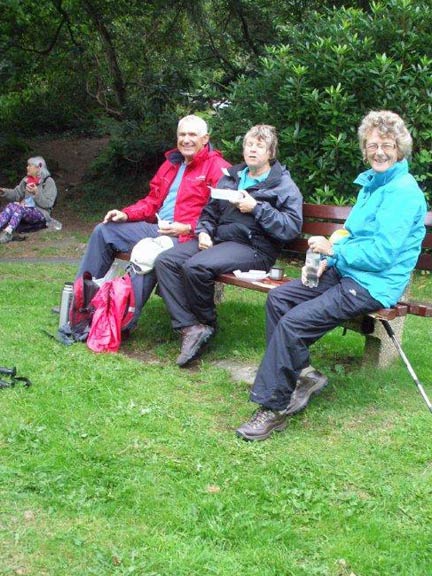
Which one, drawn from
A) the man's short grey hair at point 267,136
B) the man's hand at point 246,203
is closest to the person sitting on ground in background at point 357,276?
the man's hand at point 246,203

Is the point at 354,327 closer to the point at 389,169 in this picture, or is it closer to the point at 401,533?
the point at 389,169

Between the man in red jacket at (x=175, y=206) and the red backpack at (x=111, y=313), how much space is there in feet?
1.68

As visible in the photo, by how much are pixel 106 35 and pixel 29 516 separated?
10.6 meters

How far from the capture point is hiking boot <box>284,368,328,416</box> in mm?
4273

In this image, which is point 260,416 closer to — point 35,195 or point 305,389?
point 305,389

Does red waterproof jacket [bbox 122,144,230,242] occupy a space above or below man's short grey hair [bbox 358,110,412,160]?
below

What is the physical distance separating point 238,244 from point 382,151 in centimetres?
139

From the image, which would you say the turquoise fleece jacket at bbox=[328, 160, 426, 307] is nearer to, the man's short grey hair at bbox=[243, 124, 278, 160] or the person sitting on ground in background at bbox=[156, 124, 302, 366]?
the person sitting on ground in background at bbox=[156, 124, 302, 366]

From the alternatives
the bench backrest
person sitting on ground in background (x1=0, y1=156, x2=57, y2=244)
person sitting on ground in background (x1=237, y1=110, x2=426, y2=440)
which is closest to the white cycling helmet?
the bench backrest

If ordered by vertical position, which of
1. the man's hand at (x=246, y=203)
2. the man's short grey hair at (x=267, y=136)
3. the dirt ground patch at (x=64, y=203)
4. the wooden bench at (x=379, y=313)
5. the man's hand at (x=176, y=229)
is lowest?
the dirt ground patch at (x=64, y=203)

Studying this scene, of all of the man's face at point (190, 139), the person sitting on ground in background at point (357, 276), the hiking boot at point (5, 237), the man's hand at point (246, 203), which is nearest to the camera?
the person sitting on ground in background at point (357, 276)

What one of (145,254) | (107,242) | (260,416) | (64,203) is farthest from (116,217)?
(64,203)

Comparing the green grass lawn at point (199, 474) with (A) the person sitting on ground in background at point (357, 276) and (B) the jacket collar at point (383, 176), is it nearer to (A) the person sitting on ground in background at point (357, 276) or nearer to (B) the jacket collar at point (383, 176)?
(A) the person sitting on ground in background at point (357, 276)

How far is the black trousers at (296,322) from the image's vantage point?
13.3ft
